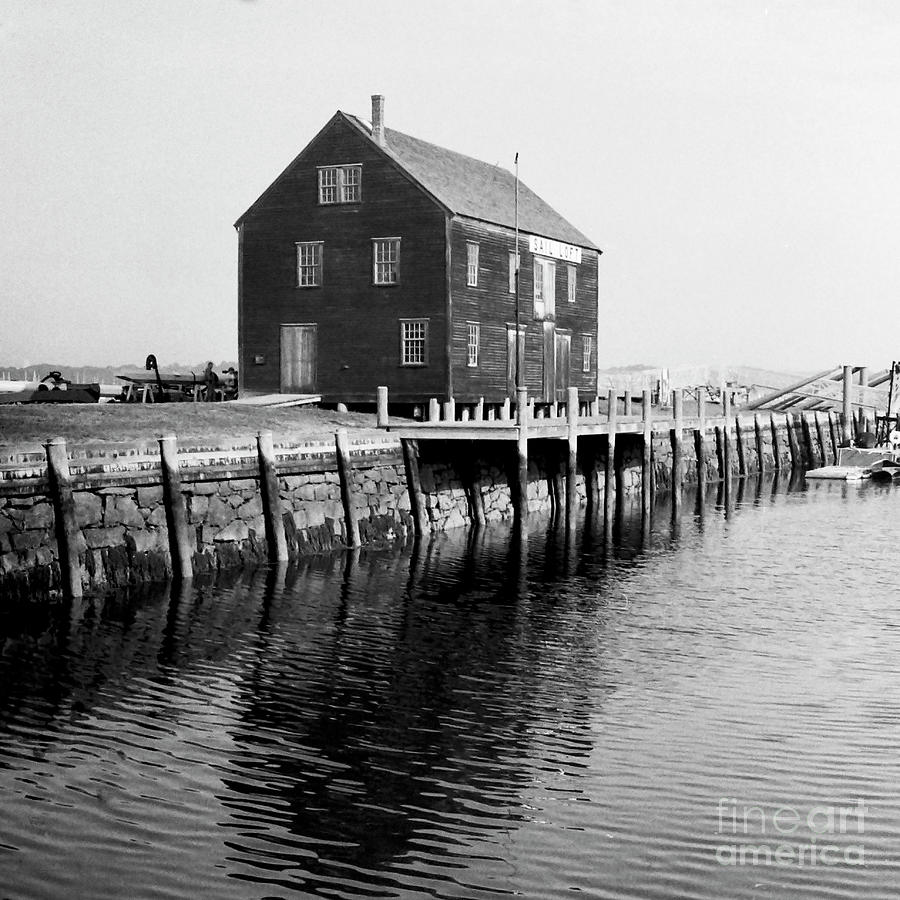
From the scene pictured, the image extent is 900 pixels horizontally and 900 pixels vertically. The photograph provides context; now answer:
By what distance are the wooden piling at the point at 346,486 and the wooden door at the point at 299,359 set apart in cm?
1413

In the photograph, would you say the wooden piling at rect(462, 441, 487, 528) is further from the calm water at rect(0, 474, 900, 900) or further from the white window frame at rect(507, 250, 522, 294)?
the white window frame at rect(507, 250, 522, 294)

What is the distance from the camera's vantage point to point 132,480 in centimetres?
2484

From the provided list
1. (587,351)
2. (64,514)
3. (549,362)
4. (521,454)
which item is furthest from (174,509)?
(587,351)

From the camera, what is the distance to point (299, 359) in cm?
4509

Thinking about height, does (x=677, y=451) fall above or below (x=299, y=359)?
below

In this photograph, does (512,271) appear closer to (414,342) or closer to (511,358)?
(511,358)

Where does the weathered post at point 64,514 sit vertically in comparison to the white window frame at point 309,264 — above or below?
below

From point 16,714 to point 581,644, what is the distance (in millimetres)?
9135

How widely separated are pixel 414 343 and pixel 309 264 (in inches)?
195

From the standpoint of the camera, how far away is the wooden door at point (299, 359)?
44906 mm

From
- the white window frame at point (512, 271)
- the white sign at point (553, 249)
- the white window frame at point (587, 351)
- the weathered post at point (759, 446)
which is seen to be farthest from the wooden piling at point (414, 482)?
the weathered post at point (759, 446)

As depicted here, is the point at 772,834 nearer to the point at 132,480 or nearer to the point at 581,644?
the point at 581,644

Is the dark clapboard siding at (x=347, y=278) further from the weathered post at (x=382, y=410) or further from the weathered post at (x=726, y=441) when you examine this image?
the weathered post at (x=726, y=441)

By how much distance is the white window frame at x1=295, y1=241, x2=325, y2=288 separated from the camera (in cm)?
4488
